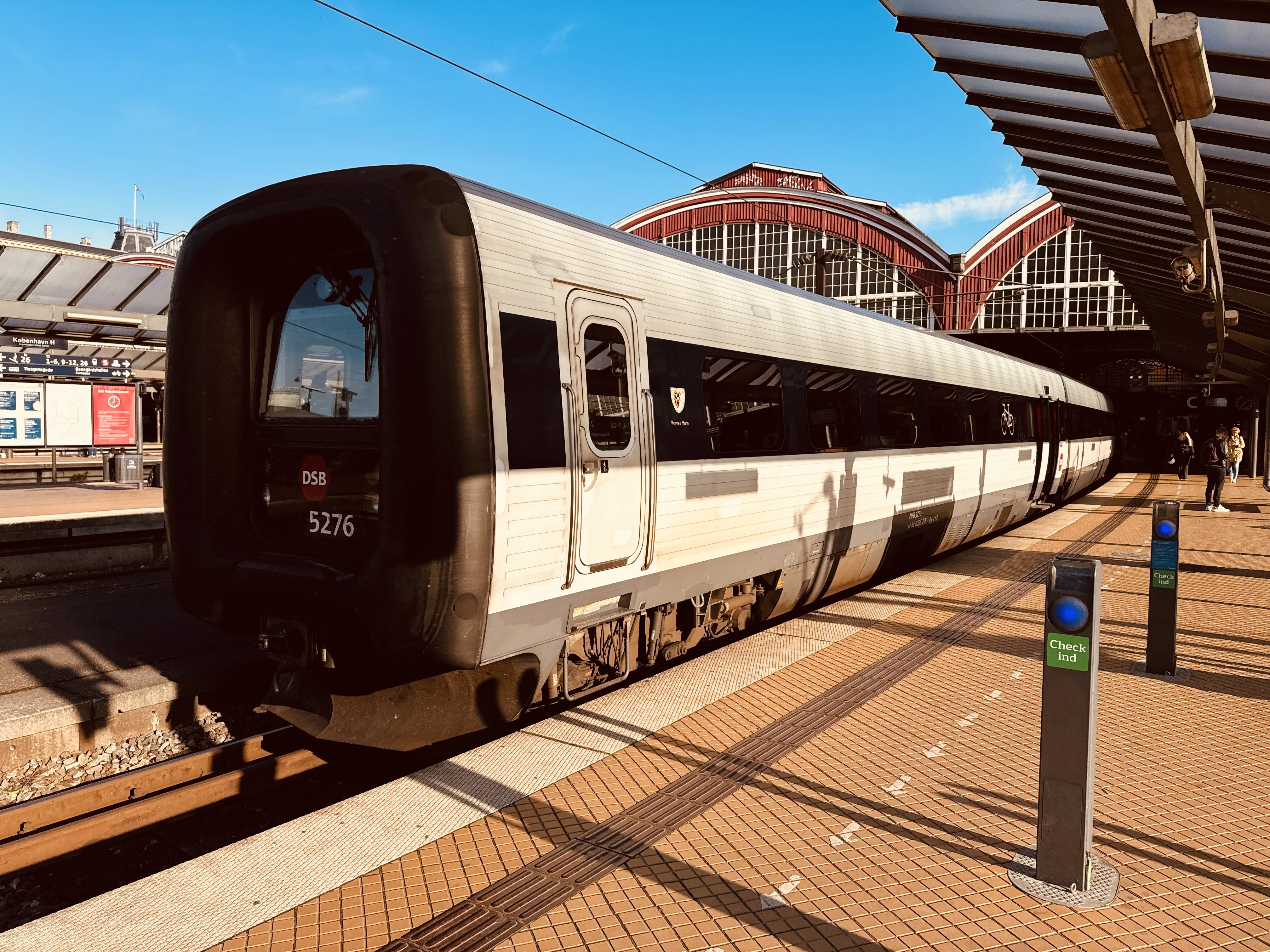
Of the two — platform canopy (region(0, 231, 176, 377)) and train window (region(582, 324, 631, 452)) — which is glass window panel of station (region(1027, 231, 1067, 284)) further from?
train window (region(582, 324, 631, 452))

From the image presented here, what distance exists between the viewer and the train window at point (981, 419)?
11.4 metres

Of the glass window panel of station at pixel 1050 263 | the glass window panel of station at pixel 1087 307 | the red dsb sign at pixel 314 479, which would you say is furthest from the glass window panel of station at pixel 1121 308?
the red dsb sign at pixel 314 479

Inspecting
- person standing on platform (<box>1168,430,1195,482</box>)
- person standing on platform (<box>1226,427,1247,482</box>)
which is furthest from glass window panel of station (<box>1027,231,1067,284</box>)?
person standing on platform (<box>1226,427,1247,482</box>)

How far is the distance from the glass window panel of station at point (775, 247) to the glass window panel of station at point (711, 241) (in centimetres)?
171

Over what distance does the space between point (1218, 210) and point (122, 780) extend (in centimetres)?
1099

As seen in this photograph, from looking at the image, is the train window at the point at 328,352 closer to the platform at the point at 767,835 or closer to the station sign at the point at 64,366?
the platform at the point at 767,835

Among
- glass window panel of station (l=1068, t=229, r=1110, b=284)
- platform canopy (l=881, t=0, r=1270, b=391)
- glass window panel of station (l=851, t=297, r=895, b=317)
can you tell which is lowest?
platform canopy (l=881, t=0, r=1270, b=391)

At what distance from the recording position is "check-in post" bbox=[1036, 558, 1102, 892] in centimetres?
333

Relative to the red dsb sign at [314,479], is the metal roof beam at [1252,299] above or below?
above

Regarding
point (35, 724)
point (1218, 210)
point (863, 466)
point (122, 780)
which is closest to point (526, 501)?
point (122, 780)

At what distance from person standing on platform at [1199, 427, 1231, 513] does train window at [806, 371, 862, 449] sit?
43.1 feet

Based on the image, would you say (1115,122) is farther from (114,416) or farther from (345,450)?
(114,416)

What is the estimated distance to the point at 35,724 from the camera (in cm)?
514

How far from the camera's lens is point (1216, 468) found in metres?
17.7
